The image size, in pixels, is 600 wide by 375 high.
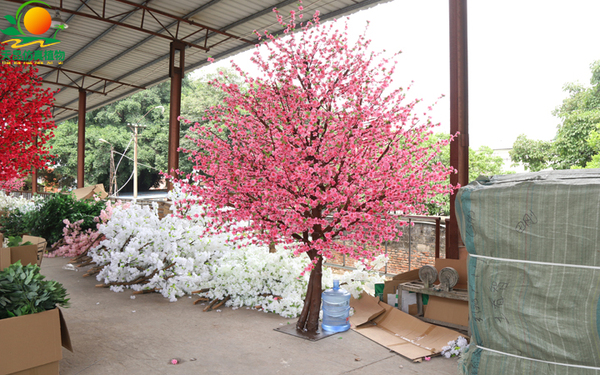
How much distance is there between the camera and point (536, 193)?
105 inches

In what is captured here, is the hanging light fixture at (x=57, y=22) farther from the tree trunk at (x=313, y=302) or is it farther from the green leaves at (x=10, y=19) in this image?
the tree trunk at (x=313, y=302)

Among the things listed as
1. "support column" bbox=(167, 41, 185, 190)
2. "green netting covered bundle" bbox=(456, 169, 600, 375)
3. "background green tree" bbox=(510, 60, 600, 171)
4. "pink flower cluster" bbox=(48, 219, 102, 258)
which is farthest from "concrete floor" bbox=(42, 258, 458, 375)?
"background green tree" bbox=(510, 60, 600, 171)

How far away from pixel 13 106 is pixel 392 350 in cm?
530

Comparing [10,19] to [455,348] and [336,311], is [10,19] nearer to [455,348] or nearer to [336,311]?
[336,311]

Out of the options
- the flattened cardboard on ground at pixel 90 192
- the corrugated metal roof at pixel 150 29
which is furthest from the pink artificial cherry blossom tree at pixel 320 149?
the flattened cardboard on ground at pixel 90 192

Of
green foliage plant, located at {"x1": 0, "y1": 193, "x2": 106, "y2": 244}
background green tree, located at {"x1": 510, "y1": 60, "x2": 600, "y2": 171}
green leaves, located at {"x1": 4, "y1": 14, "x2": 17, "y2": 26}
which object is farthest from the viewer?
background green tree, located at {"x1": 510, "y1": 60, "x2": 600, "y2": 171}

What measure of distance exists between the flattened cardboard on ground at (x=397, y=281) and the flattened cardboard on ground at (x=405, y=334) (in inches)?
6.8

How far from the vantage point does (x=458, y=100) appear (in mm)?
4875

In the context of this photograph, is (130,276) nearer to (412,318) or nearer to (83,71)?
(412,318)

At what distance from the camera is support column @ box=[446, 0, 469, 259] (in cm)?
485

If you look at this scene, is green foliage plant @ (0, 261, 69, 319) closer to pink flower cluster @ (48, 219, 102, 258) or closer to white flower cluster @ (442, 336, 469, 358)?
white flower cluster @ (442, 336, 469, 358)

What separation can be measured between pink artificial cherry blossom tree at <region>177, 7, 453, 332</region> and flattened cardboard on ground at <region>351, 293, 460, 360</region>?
2.07ft

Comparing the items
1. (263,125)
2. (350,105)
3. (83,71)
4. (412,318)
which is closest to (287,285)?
(412,318)

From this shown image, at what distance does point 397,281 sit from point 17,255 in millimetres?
3690
